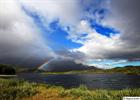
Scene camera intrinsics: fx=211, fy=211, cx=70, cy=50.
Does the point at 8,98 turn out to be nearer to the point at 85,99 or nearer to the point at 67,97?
the point at 67,97

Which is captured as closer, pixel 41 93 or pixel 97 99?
pixel 97 99

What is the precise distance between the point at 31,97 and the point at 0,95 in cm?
249

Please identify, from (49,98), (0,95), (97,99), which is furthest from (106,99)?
(0,95)

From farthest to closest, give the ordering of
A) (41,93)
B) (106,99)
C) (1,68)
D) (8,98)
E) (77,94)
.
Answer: (1,68)
(41,93)
(77,94)
(8,98)
(106,99)

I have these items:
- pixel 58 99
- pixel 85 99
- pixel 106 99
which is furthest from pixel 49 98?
pixel 106 99

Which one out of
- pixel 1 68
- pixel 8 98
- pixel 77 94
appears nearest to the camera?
pixel 8 98

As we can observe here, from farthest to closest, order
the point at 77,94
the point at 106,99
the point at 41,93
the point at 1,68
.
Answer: the point at 1,68, the point at 41,93, the point at 77,94, the point at 106,99

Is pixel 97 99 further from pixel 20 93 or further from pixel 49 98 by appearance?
pixel 20 93

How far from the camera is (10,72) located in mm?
160125

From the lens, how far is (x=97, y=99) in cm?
1477

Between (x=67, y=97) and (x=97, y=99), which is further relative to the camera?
(x=67, y=97)

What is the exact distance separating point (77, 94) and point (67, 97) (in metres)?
0.87

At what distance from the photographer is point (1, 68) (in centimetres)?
15600

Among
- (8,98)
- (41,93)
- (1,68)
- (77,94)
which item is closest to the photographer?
(8,98)
